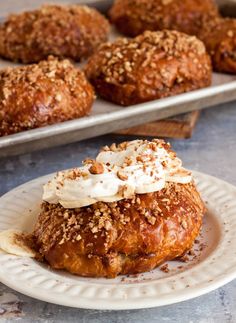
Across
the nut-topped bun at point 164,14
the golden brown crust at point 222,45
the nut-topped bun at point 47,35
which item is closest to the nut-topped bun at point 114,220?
the golden brown crust at point 222,45

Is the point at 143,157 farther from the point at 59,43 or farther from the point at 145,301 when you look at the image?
the point at 59,43

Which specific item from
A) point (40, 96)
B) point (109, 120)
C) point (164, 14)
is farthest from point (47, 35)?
point (109, 120)

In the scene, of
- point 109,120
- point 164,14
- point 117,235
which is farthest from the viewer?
point 164,14

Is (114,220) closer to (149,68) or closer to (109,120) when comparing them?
(109,120)

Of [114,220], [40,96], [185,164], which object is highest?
[114,220]

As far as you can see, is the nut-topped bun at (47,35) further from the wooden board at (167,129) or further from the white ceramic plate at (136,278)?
the white ceramic plate at (136,278)

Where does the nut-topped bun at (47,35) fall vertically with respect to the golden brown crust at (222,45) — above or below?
below

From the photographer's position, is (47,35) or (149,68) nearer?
(149,68)
